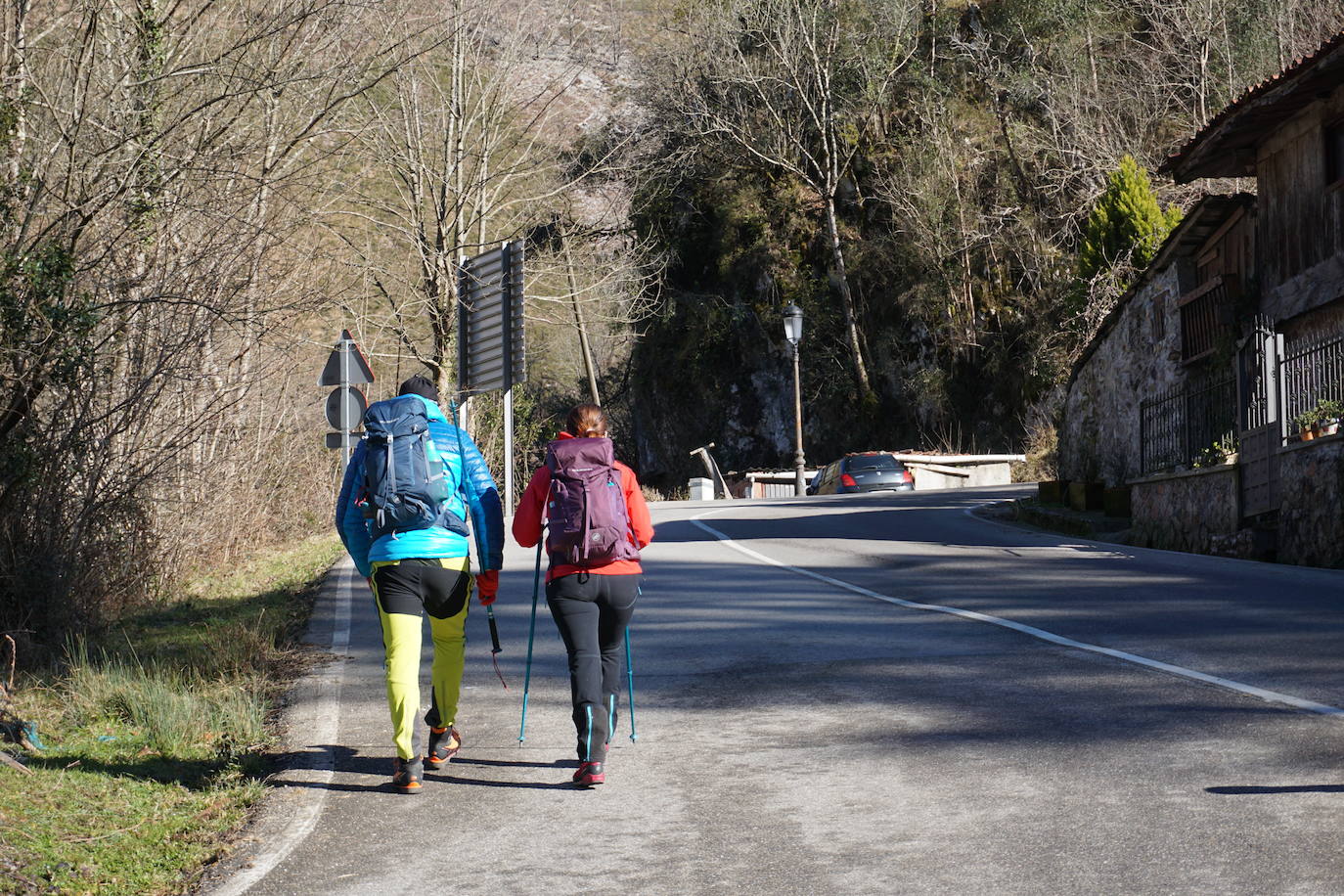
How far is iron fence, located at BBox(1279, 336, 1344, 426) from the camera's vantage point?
1553cm

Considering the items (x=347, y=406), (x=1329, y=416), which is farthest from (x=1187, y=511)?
(x=347, y=406)

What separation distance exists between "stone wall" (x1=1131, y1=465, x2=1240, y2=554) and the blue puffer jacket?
42.0 feet

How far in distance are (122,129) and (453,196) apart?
21.6m

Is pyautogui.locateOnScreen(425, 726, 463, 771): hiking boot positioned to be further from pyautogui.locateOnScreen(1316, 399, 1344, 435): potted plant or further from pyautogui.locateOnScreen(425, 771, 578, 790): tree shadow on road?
pyautogui.locateOnScreen(1316, 399, 1344, 435): potted plant

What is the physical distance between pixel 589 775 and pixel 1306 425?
1200 cm

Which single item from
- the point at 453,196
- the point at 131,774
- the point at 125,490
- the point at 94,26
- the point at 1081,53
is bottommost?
the point at 131,774

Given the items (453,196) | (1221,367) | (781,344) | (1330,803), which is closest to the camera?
(1330,803)

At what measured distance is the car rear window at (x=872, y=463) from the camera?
3384cm

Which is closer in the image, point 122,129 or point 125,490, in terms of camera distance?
point 122,129

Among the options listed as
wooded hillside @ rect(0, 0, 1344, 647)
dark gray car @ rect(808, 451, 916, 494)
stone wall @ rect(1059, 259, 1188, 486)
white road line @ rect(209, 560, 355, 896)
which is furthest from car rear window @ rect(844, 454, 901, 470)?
white road line @ rect(209, 560, 355, 896)

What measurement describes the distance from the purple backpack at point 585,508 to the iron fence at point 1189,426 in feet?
44.5

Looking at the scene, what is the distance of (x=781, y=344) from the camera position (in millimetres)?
48500

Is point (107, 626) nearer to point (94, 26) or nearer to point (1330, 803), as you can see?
point (94, 26)

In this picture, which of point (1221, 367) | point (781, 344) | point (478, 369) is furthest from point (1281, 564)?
point (781, 344)
